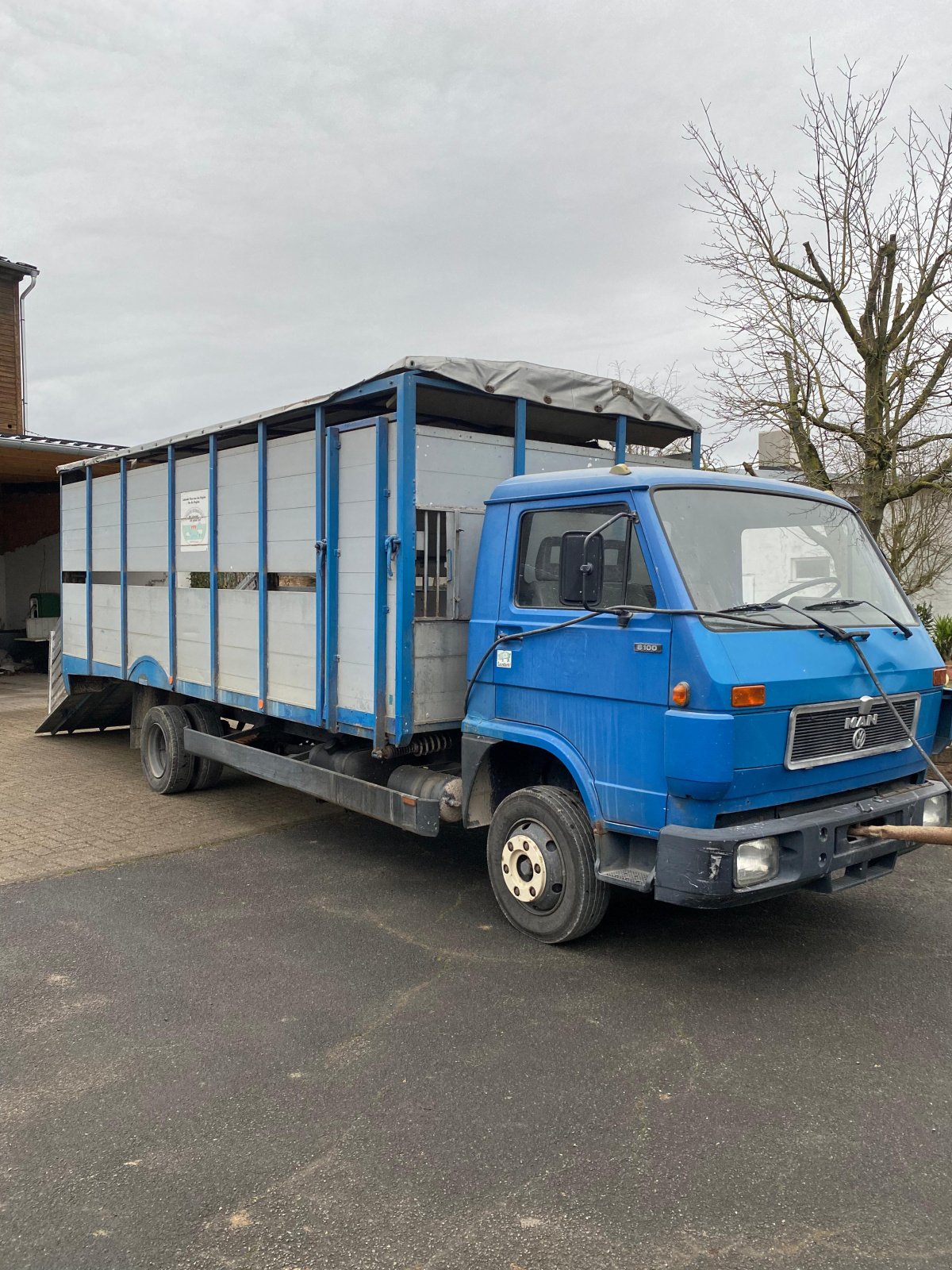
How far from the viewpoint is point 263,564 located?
673cm

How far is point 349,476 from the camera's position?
5.82 meters

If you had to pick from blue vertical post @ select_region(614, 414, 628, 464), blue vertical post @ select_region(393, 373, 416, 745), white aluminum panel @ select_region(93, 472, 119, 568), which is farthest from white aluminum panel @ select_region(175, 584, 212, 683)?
blue vertical post @ select_region(614, 414, 628, 464)

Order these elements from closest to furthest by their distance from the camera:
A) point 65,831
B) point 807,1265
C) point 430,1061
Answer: point 807,1265 → point 430,1061 → point 65,831

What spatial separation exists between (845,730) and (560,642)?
4.62ft

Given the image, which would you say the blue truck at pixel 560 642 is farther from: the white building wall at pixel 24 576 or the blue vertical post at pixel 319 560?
the white building wall at pixel 24 576

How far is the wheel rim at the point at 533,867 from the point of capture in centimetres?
481

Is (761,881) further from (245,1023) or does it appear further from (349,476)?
(349,476)

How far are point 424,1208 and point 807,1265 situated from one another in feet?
3.64

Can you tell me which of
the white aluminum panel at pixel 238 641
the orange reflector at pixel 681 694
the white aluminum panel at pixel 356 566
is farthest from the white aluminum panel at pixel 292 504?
the orange reflector at pixel 681 694

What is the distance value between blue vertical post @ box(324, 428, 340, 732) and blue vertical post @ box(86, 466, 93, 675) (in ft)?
14.9

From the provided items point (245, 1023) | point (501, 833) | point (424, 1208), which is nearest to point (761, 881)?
point (501, 833)

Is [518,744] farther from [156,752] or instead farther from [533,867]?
[156,752]

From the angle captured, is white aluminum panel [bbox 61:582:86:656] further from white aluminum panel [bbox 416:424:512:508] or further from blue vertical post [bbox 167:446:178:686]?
white aluminum panel [bbox 416:424:512:508]

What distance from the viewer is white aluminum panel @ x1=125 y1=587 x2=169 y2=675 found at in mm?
8195
